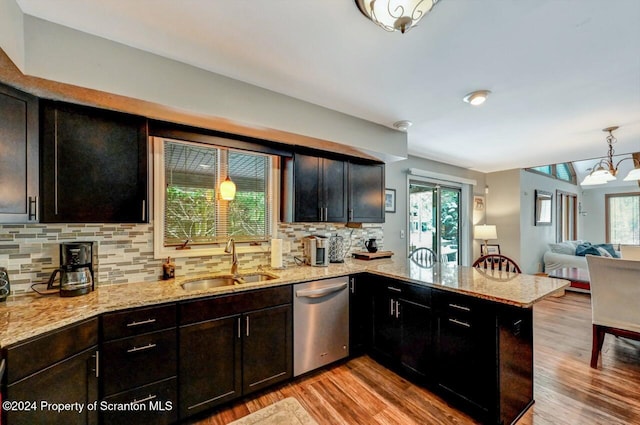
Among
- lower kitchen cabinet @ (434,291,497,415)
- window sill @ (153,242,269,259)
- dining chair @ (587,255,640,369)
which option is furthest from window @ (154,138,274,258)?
dining chair @ (587,255,640,369)

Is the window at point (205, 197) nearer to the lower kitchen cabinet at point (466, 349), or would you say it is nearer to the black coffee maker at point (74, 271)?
the black coffee maker at point (74, 271)

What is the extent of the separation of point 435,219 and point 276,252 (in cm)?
350

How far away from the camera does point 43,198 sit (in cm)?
161

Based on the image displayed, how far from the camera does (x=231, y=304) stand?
200cm

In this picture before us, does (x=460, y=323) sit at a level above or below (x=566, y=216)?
below

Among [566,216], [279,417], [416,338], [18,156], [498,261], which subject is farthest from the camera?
[566,216]

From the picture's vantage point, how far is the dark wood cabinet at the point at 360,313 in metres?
2.69

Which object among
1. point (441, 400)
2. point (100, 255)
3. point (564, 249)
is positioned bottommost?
point (441, 400)

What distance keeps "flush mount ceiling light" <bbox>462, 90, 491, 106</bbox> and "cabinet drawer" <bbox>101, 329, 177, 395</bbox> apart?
3010 mm

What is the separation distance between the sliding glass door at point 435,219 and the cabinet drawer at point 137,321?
3.77 m

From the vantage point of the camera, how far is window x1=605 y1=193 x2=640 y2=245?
7.59 metres

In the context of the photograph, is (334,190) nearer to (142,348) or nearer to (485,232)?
(142,348)

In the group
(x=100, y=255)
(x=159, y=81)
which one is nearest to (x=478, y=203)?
(x=159, y=81)

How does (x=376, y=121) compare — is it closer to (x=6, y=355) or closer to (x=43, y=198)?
(x=43, y=198)
